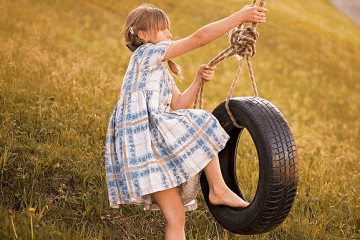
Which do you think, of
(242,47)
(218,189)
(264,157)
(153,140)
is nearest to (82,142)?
(153,140)

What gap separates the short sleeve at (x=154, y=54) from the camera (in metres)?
3.30

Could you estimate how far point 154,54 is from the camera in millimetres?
3328

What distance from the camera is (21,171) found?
3.94 meters

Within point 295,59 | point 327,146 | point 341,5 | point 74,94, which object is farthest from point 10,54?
point 341,5

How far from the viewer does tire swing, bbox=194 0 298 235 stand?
9.65 ft

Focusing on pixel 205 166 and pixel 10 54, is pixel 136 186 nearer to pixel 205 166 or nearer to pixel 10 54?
pixel 205 166

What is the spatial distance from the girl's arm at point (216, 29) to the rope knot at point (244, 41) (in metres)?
0.19

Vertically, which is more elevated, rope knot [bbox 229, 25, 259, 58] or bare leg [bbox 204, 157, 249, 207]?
rope knot [bbox 229, 25, 259, 58]

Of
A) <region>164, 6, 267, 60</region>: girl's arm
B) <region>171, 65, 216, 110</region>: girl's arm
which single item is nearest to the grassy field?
<region>171, 65, 216, 110</region>: girl's arm

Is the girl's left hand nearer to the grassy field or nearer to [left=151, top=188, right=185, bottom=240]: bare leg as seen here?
[left=151, top=188, right=185, bottom=240]: bare leg

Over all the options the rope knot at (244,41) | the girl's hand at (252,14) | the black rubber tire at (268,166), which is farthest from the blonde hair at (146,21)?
the black rubber tire at (268,166)

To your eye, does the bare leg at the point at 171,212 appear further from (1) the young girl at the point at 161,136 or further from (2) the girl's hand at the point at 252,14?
(2) the girl's hand at the point at 252,14

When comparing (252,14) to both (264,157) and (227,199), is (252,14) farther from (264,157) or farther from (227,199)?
(227,199)

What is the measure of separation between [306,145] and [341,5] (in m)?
23.7
